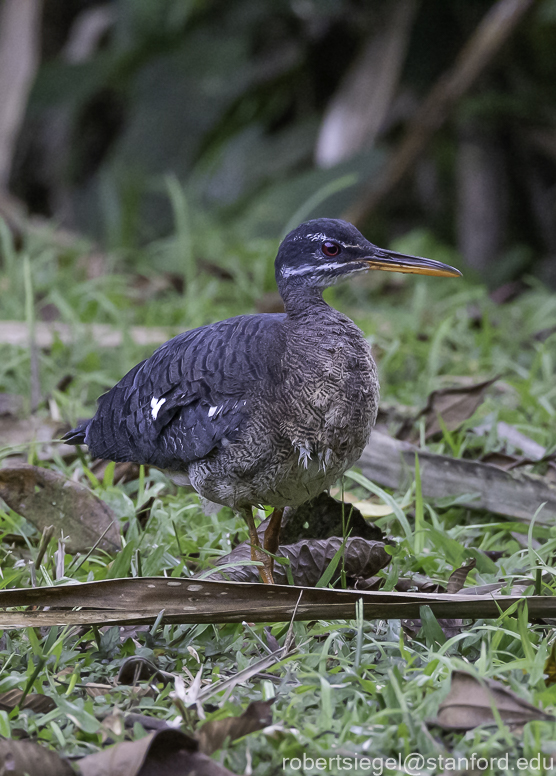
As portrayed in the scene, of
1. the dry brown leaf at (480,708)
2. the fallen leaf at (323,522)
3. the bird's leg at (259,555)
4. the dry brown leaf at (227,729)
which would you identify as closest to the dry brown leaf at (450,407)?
the fallen leaf at (323,522)

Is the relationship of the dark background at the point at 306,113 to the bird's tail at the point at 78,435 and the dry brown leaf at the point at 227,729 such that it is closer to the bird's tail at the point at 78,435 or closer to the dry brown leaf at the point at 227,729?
the bird's tail at the point at 78,435

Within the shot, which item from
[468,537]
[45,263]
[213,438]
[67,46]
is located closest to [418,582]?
[468,537]

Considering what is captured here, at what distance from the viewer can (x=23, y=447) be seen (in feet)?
11.7

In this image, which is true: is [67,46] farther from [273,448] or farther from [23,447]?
[273,448]

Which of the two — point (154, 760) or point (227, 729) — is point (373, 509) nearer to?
point (227, 729)

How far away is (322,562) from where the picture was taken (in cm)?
256

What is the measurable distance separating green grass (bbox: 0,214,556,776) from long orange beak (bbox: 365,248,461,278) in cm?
75

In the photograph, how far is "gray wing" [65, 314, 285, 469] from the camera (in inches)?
96.8

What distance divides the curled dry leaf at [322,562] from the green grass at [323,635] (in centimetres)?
8

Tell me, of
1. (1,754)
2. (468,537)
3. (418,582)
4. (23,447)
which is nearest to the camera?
(1,754)

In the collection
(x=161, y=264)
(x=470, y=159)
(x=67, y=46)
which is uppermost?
(x=67, y=46)

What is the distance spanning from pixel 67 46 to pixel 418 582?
27.6 feet

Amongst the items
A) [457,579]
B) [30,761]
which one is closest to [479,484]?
[457,579]

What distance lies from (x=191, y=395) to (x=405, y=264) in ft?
2.50
